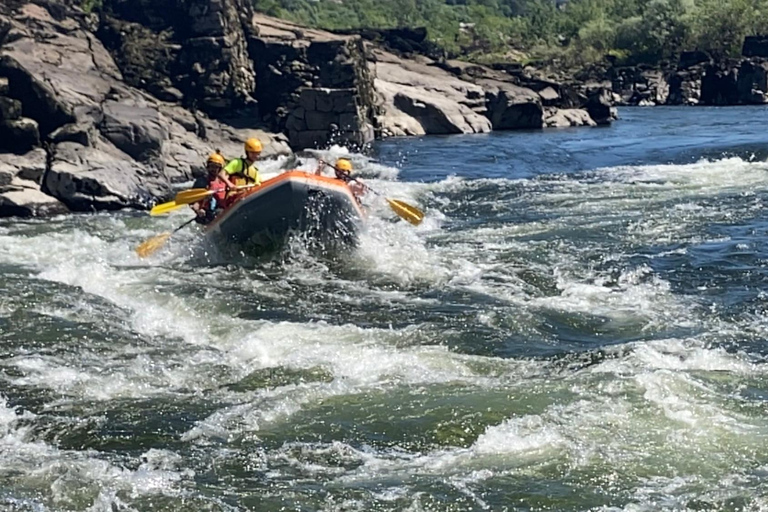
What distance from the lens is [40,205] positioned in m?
19.1

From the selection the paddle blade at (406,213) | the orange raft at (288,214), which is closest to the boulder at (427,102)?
the paddle blade at (406,213)

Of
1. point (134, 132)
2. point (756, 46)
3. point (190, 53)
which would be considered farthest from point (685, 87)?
point (134, 132)

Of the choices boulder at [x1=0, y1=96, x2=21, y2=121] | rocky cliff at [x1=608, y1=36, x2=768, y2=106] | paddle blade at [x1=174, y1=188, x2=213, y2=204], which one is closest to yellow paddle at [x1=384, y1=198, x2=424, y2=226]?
paddle blade at [x1=174, y1=188, x2=213, y2=204]

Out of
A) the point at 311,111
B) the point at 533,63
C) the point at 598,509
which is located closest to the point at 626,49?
the point at 533,63

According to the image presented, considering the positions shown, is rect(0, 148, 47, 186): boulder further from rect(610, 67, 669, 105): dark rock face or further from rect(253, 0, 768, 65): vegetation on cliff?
rect(253, 0, 768, 65): vegetation on cliff

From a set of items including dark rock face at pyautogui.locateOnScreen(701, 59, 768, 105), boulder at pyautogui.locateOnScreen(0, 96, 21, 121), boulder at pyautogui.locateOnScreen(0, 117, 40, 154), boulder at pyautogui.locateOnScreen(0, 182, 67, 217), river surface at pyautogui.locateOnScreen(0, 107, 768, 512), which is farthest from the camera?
dark rock face at pyautogui.locateOnScreen(701, 59, 768, 105)

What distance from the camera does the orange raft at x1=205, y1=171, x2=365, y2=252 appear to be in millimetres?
13773

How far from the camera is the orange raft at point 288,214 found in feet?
45.2

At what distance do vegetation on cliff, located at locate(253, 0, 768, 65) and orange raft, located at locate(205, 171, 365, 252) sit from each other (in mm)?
57592

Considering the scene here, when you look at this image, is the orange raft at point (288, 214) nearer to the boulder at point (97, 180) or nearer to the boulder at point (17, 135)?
the boulder at point (97, 180)

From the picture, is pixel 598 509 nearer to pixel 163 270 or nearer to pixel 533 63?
pixel 163 270

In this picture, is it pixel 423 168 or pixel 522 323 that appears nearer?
pixel 522 323

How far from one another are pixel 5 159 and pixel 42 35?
9469 mm

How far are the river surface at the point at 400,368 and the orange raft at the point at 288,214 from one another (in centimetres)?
29
